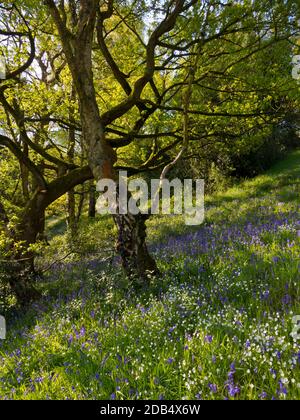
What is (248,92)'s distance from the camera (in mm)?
9500

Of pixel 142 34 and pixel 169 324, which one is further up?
pixel 142 34

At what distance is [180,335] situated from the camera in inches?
134

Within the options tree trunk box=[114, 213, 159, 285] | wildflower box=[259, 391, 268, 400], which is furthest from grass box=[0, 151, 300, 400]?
tree trunk box=[114, 213, 159, 285]

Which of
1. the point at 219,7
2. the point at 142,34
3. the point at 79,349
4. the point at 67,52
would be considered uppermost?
the point at 142,34

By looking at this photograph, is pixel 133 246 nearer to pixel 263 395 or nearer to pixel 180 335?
pixel 180 335

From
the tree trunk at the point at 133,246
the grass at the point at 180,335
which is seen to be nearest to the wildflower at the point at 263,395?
the grass at the point at 180,335

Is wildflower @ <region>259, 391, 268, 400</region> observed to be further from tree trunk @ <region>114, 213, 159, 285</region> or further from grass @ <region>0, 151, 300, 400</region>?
tree trunk @ <region>114, 213, 159, 285</region>

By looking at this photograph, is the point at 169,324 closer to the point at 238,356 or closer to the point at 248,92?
the point at 238,356

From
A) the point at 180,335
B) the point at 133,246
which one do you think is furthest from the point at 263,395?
the point at 133,246

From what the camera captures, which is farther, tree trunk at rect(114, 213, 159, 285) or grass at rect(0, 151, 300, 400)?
tree trunk at rect(114, 213, 159, 285)

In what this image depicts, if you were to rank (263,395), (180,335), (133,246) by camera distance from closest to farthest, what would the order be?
1. (263,395)
2. (180,335)
3. (133,246)

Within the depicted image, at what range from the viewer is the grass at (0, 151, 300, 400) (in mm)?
2629
